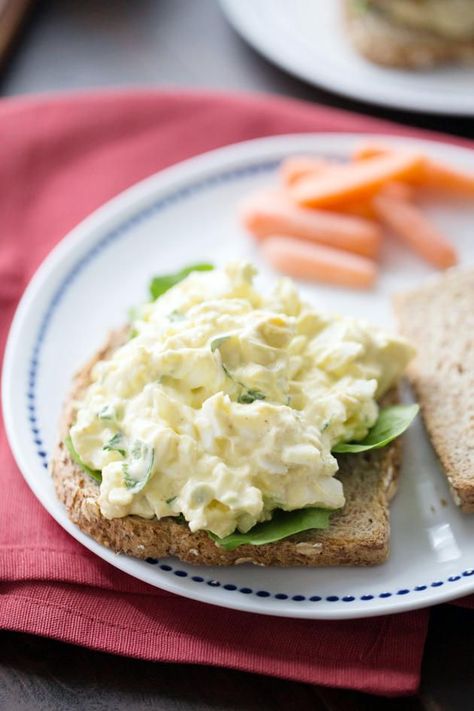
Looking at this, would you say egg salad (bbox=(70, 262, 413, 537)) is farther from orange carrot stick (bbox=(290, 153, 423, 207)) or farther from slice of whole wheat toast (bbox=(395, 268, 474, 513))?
orange carrot stick (bbox=(290, 153, 423, 207))

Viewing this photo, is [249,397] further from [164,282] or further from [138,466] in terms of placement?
[164,282]

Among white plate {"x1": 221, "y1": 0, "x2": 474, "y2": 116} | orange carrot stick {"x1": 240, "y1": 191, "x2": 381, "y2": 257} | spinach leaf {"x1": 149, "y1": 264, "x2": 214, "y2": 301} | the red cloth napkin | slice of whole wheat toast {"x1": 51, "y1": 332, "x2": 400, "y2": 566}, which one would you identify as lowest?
the red cloth napkin

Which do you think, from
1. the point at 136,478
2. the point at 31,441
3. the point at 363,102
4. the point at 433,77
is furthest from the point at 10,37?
the point at 136,478

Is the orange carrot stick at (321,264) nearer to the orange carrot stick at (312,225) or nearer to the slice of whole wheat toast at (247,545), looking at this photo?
the orange carrot stick at (312,225)

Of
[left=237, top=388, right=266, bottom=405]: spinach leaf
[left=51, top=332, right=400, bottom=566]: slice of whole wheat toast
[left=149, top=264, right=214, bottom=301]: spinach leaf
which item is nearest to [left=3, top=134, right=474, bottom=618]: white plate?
[left=51, top=332, right=400, bottom=566]: slice of whole wheat toast

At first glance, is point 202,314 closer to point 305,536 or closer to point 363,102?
point 305,536

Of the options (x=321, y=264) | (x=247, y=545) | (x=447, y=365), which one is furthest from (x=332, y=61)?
(x=247, y=545)
